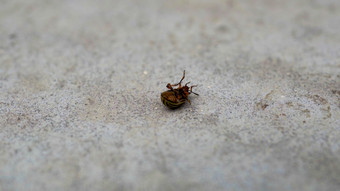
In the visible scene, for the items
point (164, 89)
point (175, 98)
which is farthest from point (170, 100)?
point (164, 89)

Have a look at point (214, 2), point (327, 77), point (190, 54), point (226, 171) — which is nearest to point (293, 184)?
point (226, 171)

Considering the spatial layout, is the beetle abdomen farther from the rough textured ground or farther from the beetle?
the rough textured ground

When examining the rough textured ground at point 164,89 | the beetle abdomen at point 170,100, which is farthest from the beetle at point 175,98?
the rough textured ground at point 164,89

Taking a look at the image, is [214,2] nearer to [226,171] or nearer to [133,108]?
[133,108]

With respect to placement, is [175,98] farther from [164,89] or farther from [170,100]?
[164,89]

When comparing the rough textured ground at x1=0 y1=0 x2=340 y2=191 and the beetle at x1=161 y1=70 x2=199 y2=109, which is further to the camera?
the beetle at x1=161 y1=70 x2=199 y2=109

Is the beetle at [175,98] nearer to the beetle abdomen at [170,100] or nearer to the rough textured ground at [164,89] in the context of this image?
the beetle abdomen at [170,100]

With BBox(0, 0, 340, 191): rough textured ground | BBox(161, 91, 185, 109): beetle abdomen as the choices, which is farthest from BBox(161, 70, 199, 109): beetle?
BBox(0, 0, 340, 191): rough textured ground

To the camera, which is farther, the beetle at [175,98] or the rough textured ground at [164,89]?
the beetle at [175,98]
